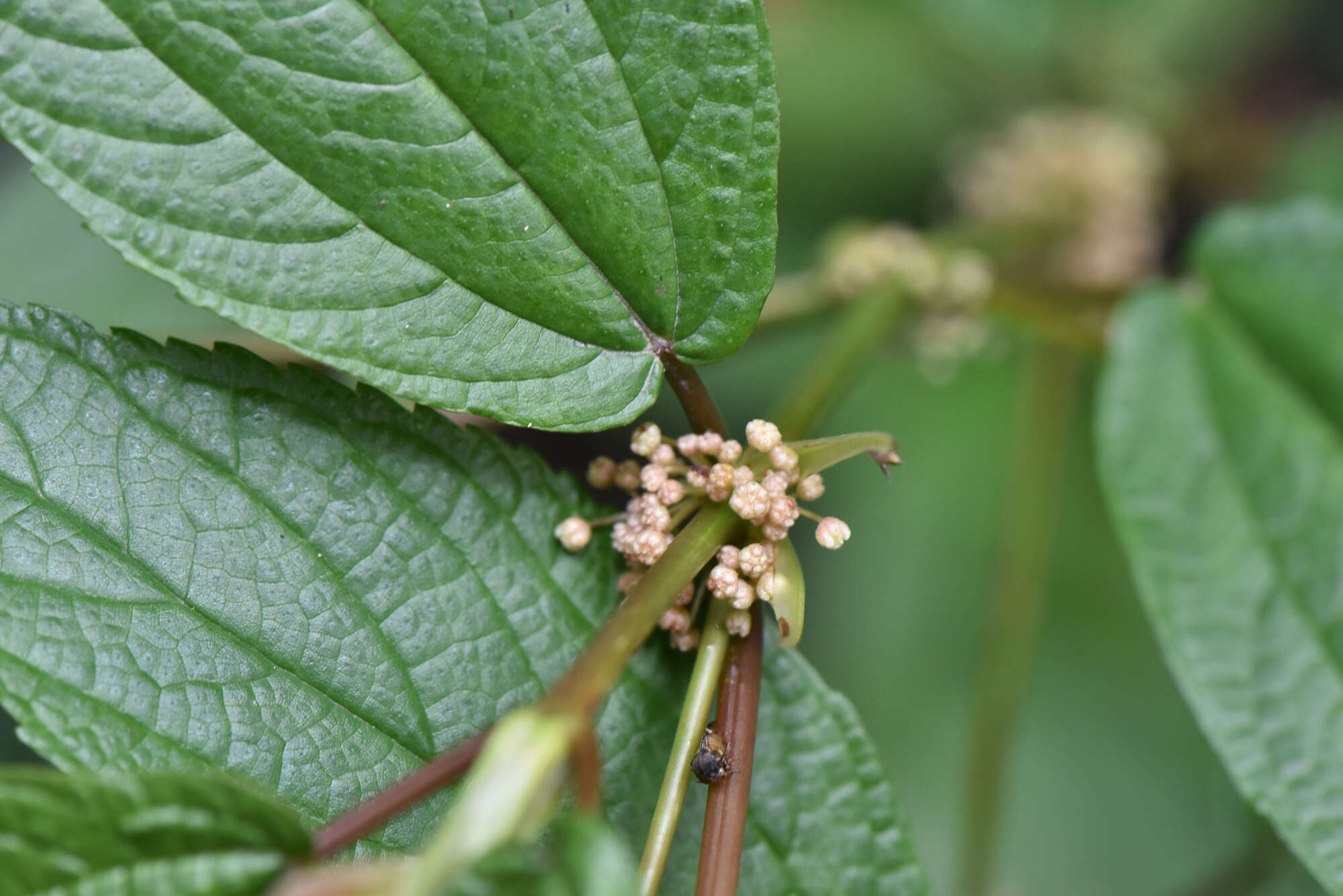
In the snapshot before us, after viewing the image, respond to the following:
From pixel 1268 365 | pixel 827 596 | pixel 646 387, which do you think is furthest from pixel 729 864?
pixel 827 596

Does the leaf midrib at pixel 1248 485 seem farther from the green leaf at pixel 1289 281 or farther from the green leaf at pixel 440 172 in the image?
the green leaf at pixel 440 172

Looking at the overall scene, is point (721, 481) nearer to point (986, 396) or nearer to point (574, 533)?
point (574, 533)

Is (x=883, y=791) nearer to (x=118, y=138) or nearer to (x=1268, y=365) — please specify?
(x=118, y=138)

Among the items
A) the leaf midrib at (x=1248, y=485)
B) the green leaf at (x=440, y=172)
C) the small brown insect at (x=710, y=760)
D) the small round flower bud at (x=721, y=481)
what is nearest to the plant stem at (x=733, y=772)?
the small brown insect at (x=710, y=760)

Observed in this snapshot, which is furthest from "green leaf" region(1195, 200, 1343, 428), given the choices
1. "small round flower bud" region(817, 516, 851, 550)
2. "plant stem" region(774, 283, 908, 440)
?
"small round flower bud" region(817, 516, 851, 550)

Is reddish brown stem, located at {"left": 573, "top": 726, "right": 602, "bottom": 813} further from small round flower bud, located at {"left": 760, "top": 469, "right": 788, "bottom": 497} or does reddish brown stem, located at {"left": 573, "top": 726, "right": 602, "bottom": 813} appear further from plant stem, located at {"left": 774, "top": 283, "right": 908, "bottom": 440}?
plant stem, located at {"left": 774, "top": 283, "right": 908, "bottom": 440}

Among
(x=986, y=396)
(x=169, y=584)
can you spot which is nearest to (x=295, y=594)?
(x=169, y=584)
